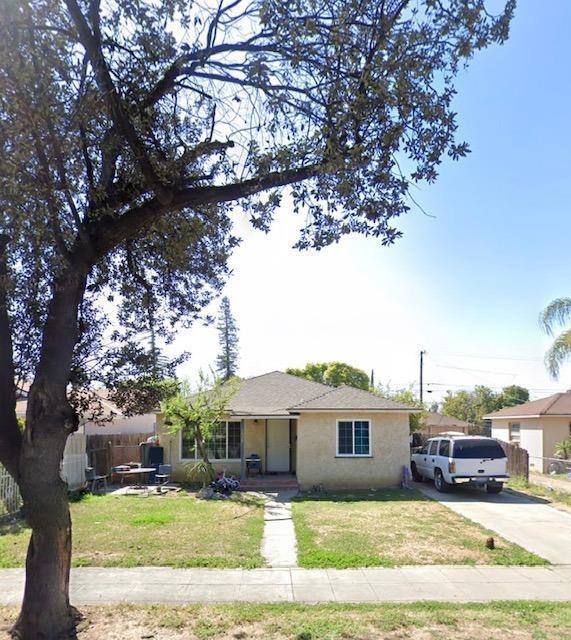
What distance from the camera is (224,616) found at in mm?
6742

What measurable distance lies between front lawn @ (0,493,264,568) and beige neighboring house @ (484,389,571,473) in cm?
1679

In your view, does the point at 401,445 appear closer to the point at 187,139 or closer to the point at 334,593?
the point at 334,593

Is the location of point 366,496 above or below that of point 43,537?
below

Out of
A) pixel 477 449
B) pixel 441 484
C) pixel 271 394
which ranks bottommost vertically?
pixel 441 484

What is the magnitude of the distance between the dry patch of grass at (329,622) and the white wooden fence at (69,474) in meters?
7.19

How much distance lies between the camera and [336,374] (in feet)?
164

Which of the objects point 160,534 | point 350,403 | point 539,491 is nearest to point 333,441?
point 350,403

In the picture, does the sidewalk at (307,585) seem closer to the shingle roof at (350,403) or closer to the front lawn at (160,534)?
the front lawn at (160,534)

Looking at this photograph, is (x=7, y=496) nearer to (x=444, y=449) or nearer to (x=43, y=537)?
(x=43, y=537)

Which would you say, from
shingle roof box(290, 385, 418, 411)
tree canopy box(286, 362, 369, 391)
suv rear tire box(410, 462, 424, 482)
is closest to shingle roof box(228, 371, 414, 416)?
shingle roof box(290, 385, 418, 411)

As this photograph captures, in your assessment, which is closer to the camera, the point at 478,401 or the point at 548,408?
the point at 548,408

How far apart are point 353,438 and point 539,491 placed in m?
6.18

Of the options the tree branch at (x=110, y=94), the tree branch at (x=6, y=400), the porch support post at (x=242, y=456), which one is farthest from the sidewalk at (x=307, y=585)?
the porch support post at (x=242, y=456)

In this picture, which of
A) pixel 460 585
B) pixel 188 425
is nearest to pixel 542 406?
pixel 188 425
